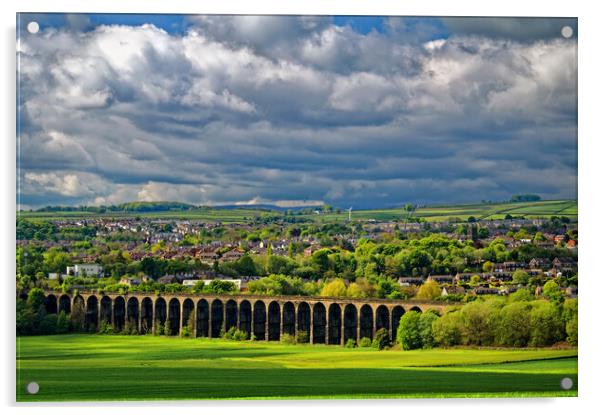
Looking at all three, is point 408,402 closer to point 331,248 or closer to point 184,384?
point 184,384

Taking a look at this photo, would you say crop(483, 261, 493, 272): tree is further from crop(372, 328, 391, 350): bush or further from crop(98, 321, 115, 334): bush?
crop(98, 321, 115, 334): bush

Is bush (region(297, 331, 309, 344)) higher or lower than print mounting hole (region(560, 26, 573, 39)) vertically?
lower

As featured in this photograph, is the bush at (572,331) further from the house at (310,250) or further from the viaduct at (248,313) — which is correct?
the house at (310,250)

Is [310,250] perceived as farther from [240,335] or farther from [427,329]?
[427,329]


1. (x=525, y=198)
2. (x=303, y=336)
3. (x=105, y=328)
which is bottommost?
(x=303, y=336)

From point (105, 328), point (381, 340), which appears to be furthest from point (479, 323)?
point (105, 328)

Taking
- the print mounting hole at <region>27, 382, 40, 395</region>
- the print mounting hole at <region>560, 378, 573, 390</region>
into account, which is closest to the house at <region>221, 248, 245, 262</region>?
the print mounting hole at <region>27, 382, 40, 395</region>
